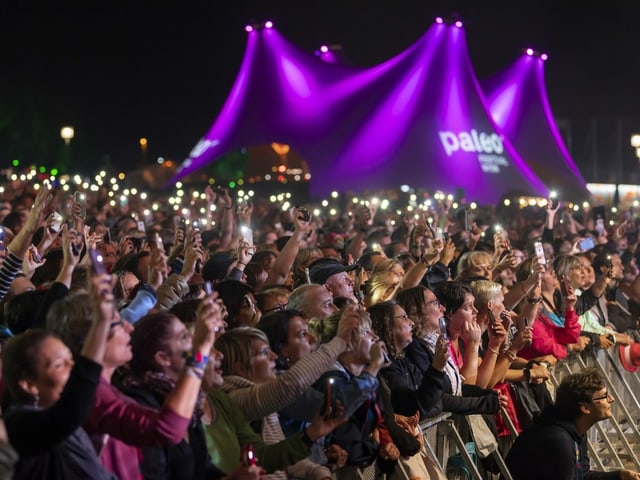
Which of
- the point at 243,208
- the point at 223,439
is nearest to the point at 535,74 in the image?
the point at 243,208

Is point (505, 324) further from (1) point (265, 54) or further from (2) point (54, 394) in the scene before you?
(1) point (265, 54)

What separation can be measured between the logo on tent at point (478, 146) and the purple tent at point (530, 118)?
11.2ft

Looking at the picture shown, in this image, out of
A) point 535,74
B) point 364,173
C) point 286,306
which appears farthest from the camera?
point 535,74

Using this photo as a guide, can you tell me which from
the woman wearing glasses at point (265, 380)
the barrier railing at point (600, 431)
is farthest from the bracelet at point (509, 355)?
the woman wearing glasses at point (265, 380)

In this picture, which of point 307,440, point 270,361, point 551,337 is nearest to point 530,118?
point 551,337

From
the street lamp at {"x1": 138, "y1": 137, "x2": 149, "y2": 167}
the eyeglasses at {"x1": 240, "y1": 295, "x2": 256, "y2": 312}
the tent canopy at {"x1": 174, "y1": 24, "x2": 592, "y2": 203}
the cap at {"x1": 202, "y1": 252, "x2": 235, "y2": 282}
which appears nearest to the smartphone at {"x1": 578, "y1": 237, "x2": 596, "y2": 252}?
the cap at {"x1": 202, "y1": 252, "x2": 235, "y2": 282}

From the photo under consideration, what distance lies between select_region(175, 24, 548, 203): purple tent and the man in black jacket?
24.4 meters

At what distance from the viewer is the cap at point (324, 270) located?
8.84 metres

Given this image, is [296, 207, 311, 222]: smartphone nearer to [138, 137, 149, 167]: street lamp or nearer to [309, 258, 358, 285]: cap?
[309, 258, 358, 285]: cap

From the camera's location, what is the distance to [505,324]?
342 inches

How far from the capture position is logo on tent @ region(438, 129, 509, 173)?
32.6m

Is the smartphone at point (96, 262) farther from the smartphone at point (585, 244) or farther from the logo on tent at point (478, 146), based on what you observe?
the logo on tent at point (478, 146)

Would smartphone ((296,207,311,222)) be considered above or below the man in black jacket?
above

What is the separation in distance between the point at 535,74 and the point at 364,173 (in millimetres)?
12197
